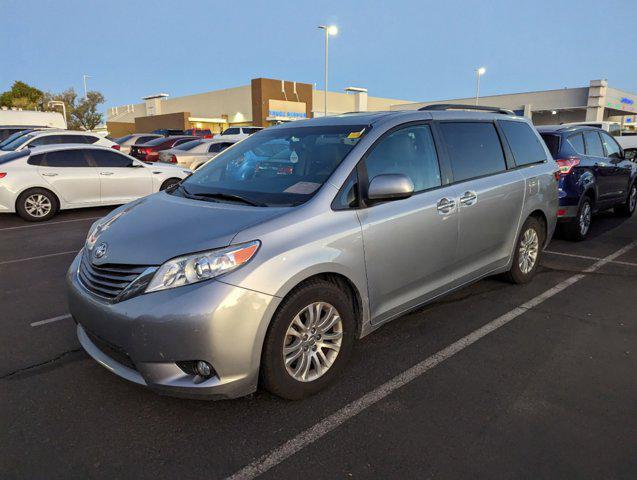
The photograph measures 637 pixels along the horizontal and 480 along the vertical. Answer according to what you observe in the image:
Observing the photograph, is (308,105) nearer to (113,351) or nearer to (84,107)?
(84,107)

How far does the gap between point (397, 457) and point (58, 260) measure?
5.79 meters

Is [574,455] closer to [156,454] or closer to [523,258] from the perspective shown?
[156,454]

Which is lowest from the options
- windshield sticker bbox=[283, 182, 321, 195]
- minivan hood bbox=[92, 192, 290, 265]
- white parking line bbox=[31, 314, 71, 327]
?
white parking line bbox=[31, 314, 71, 327]

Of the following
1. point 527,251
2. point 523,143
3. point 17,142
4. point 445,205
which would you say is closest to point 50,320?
point 445,205

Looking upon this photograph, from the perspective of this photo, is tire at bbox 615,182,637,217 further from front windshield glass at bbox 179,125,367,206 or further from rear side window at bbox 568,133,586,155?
front windshield glass at bbox 179,125,367,206

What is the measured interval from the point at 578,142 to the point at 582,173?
624 millimetres

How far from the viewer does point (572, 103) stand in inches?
1764

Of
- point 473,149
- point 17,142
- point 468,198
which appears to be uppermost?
point 17,142

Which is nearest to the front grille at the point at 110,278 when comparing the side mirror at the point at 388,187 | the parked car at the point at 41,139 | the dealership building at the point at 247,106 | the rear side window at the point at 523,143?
the side mirror at the point at 388,187

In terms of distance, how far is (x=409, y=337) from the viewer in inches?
159

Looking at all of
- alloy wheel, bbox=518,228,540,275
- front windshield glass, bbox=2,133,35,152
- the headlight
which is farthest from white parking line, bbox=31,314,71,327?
front windshield glass, bbox=2,133,35,152

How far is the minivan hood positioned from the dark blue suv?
5705 mm

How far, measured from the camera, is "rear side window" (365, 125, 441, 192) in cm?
357

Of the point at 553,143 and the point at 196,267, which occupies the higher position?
the point at 553,143
